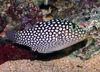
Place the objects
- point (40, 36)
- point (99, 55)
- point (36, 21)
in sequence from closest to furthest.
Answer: point (40, 36), point (36, 21), point (99, 55)

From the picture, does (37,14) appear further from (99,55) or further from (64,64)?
(99,55)

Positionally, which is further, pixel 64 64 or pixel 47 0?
pixel 64 64

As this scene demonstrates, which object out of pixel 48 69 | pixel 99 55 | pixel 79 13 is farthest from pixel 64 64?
pixel 79 13

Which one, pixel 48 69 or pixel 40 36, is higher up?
pixel 40 36

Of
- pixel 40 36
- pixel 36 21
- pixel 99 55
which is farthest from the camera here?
pixel 99 55
